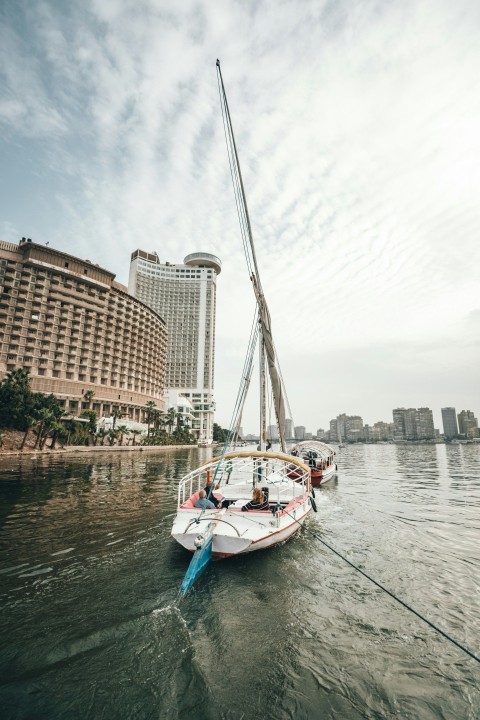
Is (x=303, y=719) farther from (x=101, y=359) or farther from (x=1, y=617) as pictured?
(x=101, y=359)

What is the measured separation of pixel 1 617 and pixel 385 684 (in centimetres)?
906

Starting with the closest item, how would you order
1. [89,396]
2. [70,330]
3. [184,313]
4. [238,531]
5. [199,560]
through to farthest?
[199,560]
[238,531]
[89,396]
[70,330]
[184,313]

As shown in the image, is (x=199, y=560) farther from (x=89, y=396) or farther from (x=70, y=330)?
(x=70, y=330)

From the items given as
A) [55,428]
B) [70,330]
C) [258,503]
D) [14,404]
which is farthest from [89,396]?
[258,503]

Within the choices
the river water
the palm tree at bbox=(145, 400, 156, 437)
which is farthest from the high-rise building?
the river water

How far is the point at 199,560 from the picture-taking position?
1007 cm

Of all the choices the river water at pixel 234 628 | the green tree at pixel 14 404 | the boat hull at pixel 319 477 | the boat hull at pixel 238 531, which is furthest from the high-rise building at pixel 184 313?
the river water at pixel 234 628

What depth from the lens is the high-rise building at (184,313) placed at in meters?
184

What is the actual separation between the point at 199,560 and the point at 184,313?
188514mm

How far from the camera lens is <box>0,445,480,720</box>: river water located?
582 cm

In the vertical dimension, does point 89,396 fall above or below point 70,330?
below

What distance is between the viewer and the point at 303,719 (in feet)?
17.9

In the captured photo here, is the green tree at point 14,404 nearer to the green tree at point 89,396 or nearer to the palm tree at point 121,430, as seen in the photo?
the palm tree at point 121,430

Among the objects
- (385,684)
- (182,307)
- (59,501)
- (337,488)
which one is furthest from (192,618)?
(182,307)
